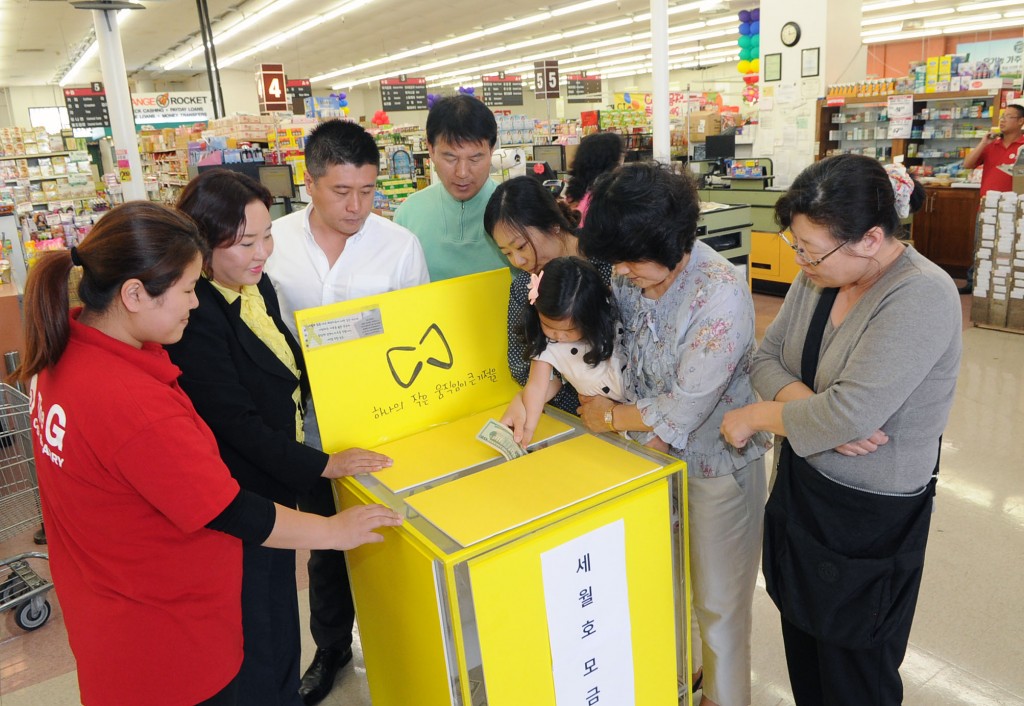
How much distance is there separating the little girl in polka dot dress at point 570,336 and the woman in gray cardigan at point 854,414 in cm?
34

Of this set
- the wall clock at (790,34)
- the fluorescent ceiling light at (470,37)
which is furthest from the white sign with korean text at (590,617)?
the fluorescent ceiling light at (470,37)

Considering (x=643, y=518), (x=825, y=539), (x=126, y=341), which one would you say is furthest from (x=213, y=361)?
(x=825, y=539)

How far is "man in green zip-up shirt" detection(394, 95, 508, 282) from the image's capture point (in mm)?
2271

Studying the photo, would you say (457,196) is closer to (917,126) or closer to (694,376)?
(694,376)

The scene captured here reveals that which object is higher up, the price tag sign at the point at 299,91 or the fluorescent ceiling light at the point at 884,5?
the fluorescent ceiling light at the point at 884,5

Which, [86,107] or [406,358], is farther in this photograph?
[86,107]

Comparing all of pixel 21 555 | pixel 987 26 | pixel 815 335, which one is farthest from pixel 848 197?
pixel 987 26

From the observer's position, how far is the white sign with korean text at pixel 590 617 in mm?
1457

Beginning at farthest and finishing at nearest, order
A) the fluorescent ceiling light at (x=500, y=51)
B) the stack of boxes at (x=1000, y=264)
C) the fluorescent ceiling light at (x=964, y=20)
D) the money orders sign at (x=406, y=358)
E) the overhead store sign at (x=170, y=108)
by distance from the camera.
Result: the fluorescent ceiling light at (x=500, y=51) → the fluorescent ceiling light at (x=964, y=20) → the overhead store sign at (x=170, y=108) → the stack of boxes at (x=1000, y=264) → the money orders sign at (x=406, y=358)

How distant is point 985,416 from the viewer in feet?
13.8

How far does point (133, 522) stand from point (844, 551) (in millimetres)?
1423

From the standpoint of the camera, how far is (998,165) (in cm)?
672

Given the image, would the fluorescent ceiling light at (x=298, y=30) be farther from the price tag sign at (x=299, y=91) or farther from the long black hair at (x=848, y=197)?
the long black hair at (x=848, y=197)

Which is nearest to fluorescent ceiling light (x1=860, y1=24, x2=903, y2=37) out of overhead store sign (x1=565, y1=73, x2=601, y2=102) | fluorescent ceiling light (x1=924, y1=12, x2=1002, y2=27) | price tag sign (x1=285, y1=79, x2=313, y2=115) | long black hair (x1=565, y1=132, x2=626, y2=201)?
fluorescent ceiling light (x1=924, y1=12, x2=1002, y2=27)
